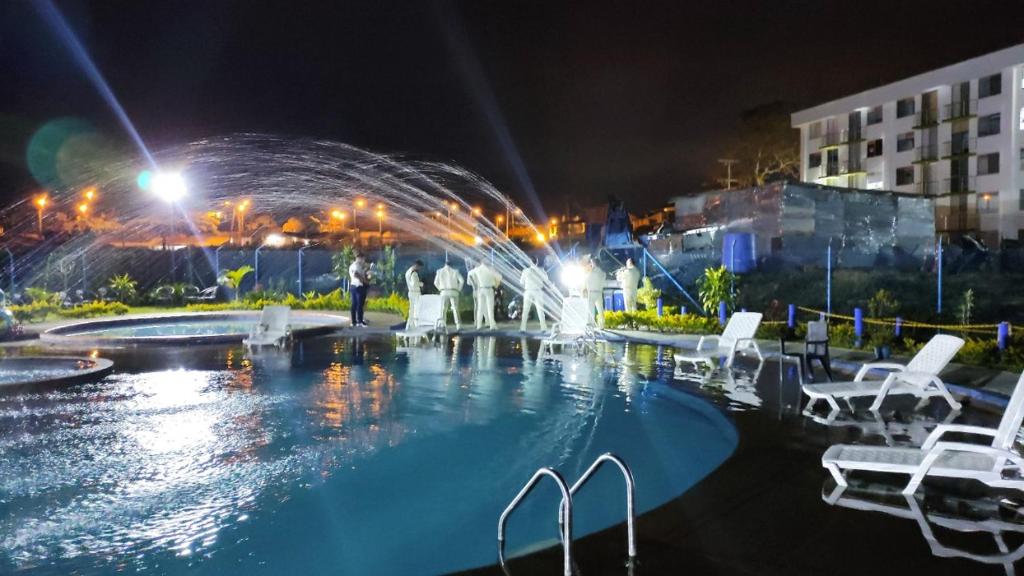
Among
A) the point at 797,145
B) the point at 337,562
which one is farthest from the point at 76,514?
the point at 797,145

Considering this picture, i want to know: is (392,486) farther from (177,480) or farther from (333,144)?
(333,144)

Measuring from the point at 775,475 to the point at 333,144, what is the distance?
21559 millimetres

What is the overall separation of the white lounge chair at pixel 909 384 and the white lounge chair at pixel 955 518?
307 centimetres

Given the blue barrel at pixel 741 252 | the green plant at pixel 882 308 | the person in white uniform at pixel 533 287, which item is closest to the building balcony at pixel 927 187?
the blue barrel at pixel 741 252

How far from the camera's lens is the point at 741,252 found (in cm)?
2680

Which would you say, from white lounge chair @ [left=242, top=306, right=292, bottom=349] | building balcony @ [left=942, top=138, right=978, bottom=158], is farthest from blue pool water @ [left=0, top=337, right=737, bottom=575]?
building balcony @ [left=942, top=138, right=978, bottom=158]

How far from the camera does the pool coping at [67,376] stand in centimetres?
1123

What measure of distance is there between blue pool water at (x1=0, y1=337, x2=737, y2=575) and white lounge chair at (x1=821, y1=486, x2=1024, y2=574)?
163 centimetres

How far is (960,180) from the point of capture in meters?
48.6

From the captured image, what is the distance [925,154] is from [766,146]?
17059mm

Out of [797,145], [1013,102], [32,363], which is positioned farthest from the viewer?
[797,145]

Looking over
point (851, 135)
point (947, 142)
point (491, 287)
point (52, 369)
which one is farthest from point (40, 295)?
point (851, 135)

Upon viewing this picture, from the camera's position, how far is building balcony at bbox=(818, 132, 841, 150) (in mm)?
57312

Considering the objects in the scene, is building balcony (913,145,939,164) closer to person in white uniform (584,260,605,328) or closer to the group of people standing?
the group of people standing
